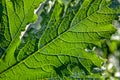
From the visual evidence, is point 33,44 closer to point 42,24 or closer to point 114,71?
point 42,24

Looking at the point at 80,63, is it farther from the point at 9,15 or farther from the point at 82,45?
the point at 9,15

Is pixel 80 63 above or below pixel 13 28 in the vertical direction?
below

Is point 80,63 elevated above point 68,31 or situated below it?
below

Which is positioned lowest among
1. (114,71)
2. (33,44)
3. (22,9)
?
(114,71)

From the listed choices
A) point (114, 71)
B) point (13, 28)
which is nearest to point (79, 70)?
point (13, 28)

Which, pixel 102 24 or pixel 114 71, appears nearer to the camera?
pixel 102 24

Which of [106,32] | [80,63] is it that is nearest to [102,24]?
[106,32]
